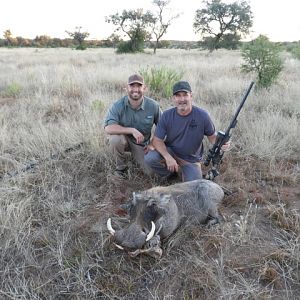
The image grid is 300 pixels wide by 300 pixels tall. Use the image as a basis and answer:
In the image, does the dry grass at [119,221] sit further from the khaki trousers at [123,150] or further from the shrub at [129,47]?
the shrub at [129,47]

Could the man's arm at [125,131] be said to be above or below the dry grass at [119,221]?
above

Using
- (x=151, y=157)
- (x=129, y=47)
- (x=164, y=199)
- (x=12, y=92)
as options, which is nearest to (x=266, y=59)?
(x=151, y=157)

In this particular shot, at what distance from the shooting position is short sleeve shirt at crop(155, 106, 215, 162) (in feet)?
15.0

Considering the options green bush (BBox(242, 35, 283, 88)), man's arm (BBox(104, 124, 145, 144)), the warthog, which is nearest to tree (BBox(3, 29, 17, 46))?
green bush (BBox(242, 35, 283, 88))

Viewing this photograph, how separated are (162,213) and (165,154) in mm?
1334

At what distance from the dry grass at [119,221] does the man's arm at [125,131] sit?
431 mm

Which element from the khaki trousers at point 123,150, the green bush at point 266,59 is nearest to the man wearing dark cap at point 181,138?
the khaki trousers at point 123,150

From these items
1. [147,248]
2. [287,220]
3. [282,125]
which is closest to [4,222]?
[147,248]

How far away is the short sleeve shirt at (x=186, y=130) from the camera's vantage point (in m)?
4.57

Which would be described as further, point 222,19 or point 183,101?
point 222,19

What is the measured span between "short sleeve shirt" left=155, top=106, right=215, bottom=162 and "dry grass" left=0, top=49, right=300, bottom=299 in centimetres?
55

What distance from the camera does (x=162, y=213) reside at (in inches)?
132

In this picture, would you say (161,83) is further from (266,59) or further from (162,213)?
(162,213)

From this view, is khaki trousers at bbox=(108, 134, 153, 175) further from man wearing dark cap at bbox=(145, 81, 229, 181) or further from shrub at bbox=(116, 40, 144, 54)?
shrub at bbox=(116, 40, 144, 54)
